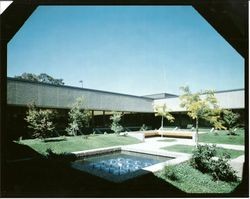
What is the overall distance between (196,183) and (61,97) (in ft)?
55.5

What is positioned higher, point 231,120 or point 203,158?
point 231,120

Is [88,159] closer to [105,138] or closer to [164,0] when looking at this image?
[105,138]

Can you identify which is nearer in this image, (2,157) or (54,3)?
(54,3)

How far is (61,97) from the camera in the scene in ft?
75.8

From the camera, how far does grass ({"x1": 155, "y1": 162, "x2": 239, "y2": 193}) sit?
8453 millimetres

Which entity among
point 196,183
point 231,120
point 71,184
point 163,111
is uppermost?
point 163,111

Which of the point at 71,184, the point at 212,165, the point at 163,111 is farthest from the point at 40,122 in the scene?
the point at 163,111

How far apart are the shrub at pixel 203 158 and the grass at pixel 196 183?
0.96 ft

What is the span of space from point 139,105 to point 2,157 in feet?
86.5

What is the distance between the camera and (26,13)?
19.6ft

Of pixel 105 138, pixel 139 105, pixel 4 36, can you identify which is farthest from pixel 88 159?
pixel 139 105

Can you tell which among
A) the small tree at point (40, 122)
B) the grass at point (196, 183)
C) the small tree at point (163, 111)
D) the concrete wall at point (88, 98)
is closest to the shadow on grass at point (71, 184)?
the grass at point (196, 183)

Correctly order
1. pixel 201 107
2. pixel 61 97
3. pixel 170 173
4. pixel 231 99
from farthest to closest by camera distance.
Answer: pixel 231 99
pixel 61 97
pixel 201 107
pixel 170 173

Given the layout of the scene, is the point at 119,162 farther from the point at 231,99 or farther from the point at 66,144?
the point at 231,99
